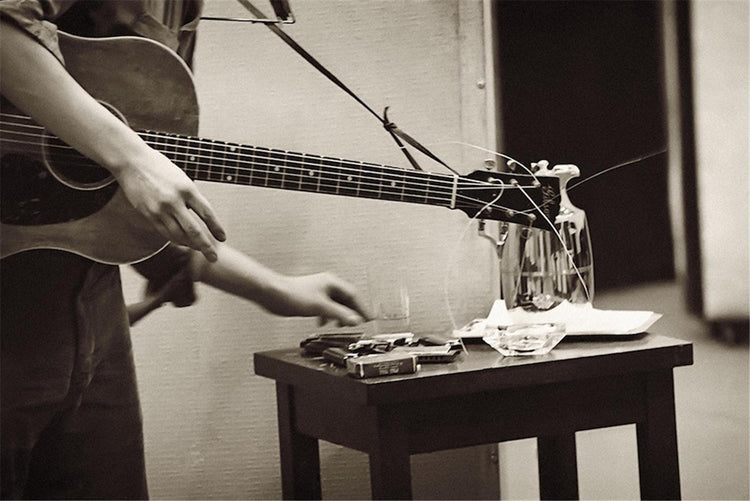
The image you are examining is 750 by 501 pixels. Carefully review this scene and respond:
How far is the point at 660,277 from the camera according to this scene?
1857 mm

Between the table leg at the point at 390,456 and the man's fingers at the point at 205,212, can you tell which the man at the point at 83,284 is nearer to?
the man's fingers at the point at 205,212

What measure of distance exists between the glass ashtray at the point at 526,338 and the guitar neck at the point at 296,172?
0.23 metres

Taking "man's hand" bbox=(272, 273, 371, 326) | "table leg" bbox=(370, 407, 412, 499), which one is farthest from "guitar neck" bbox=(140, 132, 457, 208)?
"table leg" bbox=(370, 407, 412, 499)

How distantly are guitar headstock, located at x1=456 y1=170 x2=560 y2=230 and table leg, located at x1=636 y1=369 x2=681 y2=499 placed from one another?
A: 0.99 ft

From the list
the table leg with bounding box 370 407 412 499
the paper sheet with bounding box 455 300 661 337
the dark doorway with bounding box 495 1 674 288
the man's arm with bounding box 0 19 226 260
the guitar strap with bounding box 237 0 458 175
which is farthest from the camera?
the dark doorway with bounding box 495 1 674 288

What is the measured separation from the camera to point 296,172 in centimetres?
159

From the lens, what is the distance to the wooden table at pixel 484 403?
4.51ft

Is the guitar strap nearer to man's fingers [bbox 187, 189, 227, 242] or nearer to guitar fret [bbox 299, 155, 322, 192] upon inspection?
A: guitar fret [bbox 299, 155, 322, 192]

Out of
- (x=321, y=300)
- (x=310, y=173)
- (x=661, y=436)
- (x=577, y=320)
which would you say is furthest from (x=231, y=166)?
(x=661, y=436)

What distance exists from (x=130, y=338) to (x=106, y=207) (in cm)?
26

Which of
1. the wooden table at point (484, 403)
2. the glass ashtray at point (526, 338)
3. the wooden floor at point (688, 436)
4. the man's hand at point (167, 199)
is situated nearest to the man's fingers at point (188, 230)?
the man's hand at point (167, 199)

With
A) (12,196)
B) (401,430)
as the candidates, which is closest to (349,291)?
(401,430)

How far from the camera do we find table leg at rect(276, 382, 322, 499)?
161cm

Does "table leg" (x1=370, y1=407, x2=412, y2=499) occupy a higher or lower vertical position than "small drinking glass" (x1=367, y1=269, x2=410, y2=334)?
lower
